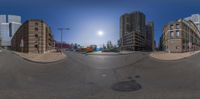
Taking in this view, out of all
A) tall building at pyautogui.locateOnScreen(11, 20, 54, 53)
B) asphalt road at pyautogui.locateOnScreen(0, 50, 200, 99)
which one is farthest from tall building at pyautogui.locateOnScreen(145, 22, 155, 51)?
tall building at pyautogui.locateOnScreen(11, 20, 54, 53)

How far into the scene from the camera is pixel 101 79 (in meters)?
11.3

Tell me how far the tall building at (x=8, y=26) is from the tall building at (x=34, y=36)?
28 cm

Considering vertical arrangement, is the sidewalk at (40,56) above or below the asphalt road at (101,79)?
above

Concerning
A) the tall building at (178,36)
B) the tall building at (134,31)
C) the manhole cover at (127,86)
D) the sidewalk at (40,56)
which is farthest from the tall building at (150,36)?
the sidewalk at (40,56)

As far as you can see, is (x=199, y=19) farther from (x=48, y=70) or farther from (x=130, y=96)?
(x=48, y=70)

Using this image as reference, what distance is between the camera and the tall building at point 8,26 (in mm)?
9508

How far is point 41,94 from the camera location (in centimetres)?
871

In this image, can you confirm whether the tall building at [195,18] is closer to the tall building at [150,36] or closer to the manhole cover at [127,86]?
the tall building at [150,36]

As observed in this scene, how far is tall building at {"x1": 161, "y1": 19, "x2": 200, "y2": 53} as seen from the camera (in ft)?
31.8

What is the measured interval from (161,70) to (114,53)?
3689 mm

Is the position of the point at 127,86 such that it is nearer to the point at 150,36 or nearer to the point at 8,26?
the point at 150,36

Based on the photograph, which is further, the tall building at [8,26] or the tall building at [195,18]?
the tall building at [195,18]

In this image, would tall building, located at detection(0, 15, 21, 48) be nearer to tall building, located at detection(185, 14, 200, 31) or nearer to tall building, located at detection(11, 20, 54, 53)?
tall building, located at detection(11, 20, 54, 53)

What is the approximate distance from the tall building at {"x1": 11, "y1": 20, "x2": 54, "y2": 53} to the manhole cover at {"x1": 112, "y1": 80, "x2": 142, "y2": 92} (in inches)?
160
